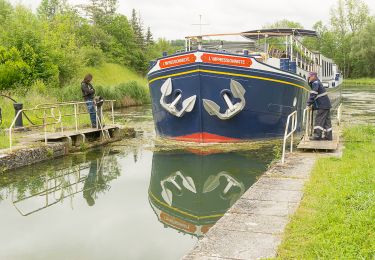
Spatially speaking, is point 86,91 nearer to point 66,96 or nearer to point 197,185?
point 197,185

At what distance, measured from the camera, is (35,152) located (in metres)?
11.8

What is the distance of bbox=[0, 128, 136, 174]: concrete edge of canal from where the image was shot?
10906 millimetres

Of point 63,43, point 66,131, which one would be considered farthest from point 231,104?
point 63,43

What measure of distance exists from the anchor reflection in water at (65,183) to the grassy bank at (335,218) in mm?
4321

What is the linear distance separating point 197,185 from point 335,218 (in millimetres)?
4919

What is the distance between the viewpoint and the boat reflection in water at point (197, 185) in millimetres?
7891

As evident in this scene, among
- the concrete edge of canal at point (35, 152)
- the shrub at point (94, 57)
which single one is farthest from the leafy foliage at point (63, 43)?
the concrete edge of canal at point (35, 152)

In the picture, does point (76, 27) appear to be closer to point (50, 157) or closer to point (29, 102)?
point (29, 102)

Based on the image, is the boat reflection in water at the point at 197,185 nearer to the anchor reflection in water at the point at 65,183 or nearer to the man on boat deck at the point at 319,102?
the anchor reflection in water at the point at 65,183

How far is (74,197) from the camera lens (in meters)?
9.52

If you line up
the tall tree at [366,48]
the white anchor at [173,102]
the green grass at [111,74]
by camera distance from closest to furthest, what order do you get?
the white anchor at [173,102], the green grass at [111,74], the tall tree at [366,48]

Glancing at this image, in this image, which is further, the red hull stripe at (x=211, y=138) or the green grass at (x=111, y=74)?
the green grass at (x=111, y=74)

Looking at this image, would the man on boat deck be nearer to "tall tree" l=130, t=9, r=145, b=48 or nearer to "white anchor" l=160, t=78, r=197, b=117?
"white anchor" l=160, t=78, r=197, b=117

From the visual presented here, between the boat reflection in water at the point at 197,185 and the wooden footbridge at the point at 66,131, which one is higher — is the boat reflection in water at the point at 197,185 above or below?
below
